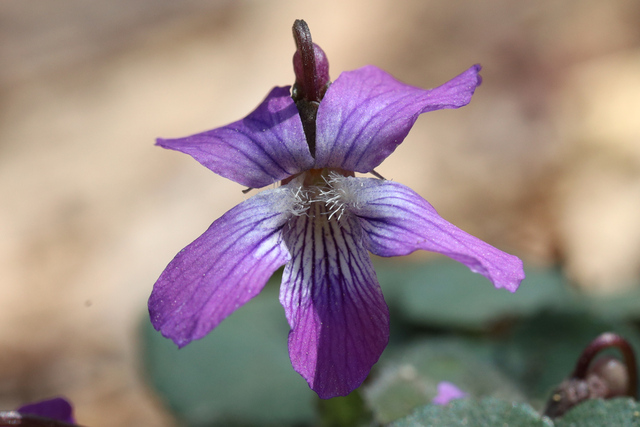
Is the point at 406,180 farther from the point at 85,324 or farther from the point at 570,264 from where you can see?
the point at 85,324

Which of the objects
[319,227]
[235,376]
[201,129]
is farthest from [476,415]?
[201,129]

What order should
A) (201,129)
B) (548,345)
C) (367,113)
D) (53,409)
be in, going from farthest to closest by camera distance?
(201,129), (548,345), (53,409), (367,113)

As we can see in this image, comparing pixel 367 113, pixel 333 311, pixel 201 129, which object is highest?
pixel 201 129

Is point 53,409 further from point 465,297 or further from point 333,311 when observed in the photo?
point 465,297

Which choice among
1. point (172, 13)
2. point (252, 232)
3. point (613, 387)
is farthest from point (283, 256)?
point (172, 13)

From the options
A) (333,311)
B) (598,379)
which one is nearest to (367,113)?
(333,311)

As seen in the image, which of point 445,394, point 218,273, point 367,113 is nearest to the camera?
point 218,273

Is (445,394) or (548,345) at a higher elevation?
(445,394)

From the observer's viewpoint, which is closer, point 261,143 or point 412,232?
point 412,232
